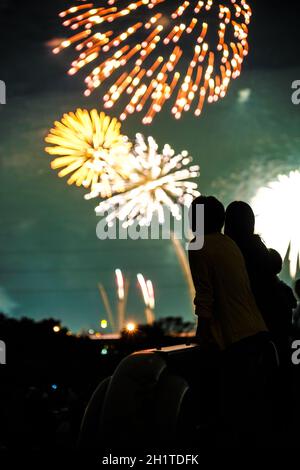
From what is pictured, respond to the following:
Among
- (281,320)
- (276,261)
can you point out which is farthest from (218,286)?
(276,261)

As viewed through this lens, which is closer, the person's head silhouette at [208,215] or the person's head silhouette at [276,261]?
the person's head silhouette at [208,215]

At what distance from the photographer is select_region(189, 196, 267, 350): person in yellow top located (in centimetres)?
500

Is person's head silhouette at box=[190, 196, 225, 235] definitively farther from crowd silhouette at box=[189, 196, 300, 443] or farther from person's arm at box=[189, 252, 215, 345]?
person's arm at box=[189, 252, 215, 345]

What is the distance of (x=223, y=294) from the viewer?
5082mm

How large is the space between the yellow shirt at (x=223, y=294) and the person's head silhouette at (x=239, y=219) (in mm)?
451

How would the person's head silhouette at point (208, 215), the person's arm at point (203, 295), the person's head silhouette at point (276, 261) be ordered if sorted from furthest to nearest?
1. the person's head silhouette at point (276, 261)
2. the person's head silhouette at point (208, 215)
3. the person's arm at point (203, 295)

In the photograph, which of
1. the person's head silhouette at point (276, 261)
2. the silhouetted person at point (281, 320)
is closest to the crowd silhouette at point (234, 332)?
the silhouetted person at point (281, 320)

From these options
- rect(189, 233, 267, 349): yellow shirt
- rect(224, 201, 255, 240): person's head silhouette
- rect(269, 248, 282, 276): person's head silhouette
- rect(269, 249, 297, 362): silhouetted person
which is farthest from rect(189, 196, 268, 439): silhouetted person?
rect(269, 248, 282, 276): person's head silhouette

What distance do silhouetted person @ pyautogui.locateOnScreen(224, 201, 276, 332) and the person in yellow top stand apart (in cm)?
36

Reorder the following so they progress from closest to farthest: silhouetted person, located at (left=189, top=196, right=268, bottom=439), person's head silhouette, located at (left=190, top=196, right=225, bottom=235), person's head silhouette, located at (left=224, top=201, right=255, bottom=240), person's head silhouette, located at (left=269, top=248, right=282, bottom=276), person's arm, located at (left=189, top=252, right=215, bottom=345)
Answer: silhouetted person, located at (left=189, top=196, right=268, bottom=439), person's arm, located at (left=189, top=252, right=215, bottom=345), person's head silhouette, located at (left=190, top=196, right=225, bottom=235), person's head silhouette, located at (left=224, top=201, right=255, bottom=240), person's head silhouette, located at (left=269, top=248, right=282, bottom=276)

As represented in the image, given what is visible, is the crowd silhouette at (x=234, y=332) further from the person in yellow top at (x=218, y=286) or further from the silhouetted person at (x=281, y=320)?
the silhouetted person at (x=281, y=320)

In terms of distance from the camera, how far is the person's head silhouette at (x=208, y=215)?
17.3 ft
